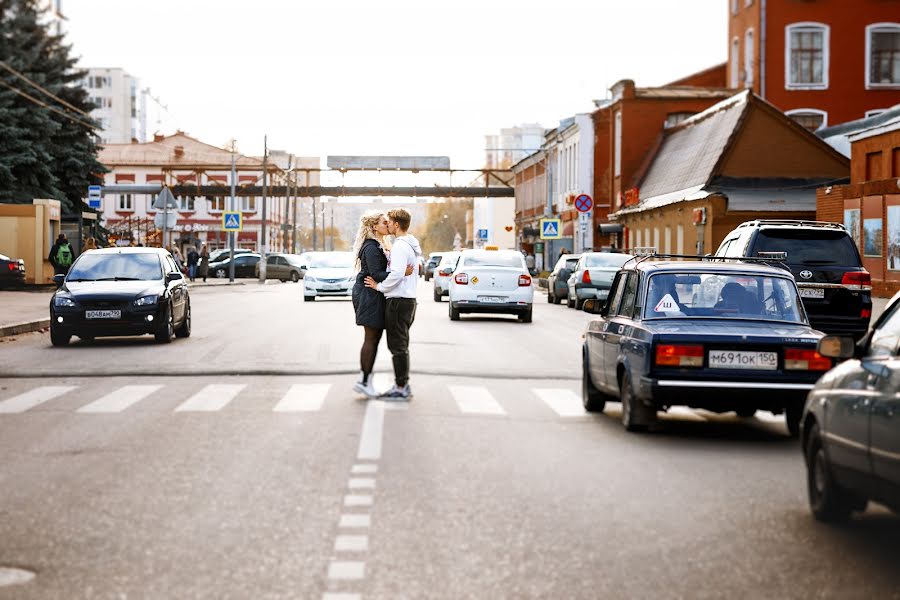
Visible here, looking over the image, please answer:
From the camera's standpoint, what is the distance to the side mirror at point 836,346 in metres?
6.89

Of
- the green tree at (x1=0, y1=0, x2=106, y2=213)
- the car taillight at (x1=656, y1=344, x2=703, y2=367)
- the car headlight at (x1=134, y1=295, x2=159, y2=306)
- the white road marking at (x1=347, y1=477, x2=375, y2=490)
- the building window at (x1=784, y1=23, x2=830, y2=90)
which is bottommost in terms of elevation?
the white road marking at (x1=347, y1=477, x2=375, y2=490)

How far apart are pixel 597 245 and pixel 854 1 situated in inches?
645

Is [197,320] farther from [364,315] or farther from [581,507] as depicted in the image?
[581,507]

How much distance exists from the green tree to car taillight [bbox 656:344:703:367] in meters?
41.4

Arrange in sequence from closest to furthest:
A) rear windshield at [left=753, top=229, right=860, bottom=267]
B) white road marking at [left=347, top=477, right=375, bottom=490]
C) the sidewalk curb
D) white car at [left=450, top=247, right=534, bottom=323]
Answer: white road marking at [left=347, top=477, right=375, bottom=490]
rear windshield at [left=753, top=229, right=860, bottom=267]
the sidewalk curb
white car at [left=450, top=247, right=534, bottom=323]

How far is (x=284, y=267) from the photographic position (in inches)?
2940

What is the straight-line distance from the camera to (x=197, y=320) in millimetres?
28984

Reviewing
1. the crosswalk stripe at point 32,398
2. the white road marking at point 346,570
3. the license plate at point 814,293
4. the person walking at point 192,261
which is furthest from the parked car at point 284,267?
the white road marking at point 346,570

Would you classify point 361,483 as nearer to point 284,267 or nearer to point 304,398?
point 304,398

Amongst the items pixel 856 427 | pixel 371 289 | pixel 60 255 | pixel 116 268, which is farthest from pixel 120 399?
pixel 60 255

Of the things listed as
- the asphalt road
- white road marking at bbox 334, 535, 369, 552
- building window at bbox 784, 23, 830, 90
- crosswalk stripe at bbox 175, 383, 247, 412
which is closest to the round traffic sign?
building window at bbox 784, 23, 830, 90

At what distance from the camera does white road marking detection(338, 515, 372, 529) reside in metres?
7.07

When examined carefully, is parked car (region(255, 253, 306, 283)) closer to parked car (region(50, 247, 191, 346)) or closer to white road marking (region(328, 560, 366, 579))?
parked car (region(50, 247, 191, 346))

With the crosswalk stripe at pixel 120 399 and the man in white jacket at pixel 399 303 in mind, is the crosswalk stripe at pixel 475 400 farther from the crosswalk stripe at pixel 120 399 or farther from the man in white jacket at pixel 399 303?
the crosswalk stripe at pixel 120 399
